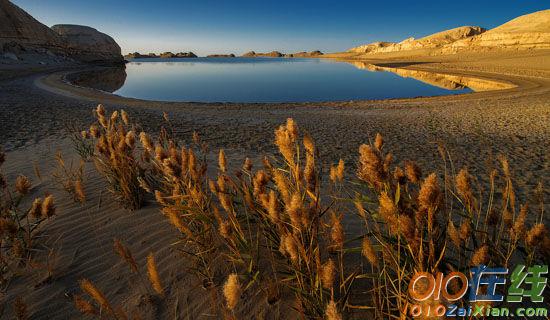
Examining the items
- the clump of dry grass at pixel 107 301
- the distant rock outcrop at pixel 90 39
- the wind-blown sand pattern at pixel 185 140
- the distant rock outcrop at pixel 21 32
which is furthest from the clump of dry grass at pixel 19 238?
the distant rock outcrop at pixel 90 39

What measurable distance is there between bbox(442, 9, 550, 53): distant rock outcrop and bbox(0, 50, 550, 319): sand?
48.9 metres

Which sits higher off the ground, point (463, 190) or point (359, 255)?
point (463, 190)

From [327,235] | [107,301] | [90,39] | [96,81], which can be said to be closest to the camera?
[107,301]

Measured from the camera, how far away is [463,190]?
1.62m

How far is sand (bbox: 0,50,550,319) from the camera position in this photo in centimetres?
250

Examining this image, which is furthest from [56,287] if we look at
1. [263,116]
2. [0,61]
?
[0,61]

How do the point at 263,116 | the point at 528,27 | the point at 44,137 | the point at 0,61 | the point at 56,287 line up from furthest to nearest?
the point at 528,27, the point at 0,61, the point at 263,116, the point at 44,137, the point at 56,287

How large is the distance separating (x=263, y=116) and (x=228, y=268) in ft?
34.8

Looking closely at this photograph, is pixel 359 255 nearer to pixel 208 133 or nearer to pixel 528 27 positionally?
pixel 208 133

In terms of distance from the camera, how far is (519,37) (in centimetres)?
5553

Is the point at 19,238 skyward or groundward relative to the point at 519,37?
groundward

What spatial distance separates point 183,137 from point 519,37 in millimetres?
71007

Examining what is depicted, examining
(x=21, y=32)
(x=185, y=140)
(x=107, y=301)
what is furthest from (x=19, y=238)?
(x=21, y=32)

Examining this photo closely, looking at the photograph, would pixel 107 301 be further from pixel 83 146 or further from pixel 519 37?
pixel 519 37
